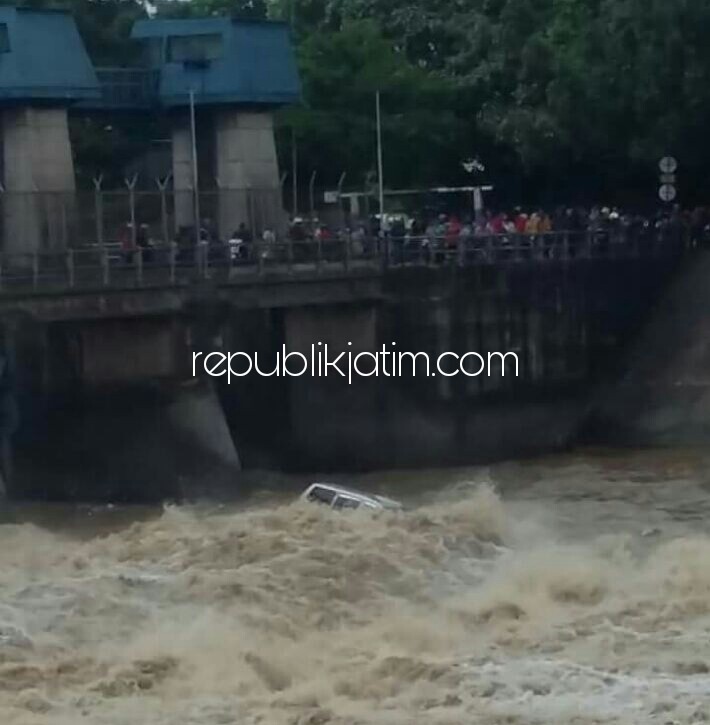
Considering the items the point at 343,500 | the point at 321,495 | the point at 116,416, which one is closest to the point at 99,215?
the point at 116,416

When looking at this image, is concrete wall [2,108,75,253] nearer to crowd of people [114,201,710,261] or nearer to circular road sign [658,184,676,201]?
crowd of people [114,201,710,261]

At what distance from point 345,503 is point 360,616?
548 cm

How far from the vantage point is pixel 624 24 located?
152 ft

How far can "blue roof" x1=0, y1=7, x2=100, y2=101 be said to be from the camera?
4131 cm

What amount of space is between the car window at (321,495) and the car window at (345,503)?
0.17 m

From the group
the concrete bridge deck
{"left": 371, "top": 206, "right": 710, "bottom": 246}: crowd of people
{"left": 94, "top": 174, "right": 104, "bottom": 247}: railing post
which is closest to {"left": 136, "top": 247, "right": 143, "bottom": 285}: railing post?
the concrete bridge deck

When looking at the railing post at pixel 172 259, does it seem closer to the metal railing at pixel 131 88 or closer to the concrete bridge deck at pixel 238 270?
the concrete bridge deck at pixel 238 270

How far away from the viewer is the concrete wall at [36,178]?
40562 millimetres

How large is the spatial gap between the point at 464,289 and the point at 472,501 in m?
11.0

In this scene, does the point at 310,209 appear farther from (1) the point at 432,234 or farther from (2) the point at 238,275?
(2) the point at 238,275

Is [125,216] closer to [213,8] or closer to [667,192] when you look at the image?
[667,192]

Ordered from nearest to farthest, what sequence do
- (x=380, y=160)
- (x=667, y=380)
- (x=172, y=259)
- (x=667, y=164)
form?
(x=172, y=259)
(x=667, y=380)
(x=667, y=164)
(x=380, y=160)

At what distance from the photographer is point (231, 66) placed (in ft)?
146

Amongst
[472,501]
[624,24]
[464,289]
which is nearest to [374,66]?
[624,24]
